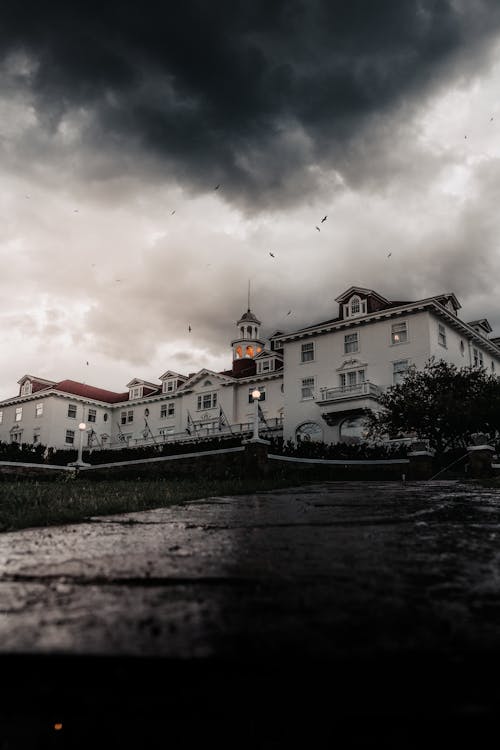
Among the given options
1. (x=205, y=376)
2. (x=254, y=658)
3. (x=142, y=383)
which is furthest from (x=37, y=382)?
(x=254, y=658)

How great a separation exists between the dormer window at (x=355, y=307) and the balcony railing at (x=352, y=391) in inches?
223

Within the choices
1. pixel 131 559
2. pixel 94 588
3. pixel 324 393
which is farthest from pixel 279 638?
pixel 324 393

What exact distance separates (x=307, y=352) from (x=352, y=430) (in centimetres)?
781

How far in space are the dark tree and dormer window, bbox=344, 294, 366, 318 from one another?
501 inches

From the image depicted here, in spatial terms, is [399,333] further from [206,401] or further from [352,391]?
[206,401]

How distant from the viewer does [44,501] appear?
751 centimetres

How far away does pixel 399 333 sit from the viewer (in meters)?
36.9

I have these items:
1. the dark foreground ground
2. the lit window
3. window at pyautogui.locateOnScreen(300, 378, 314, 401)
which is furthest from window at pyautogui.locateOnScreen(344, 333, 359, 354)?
the dark foreground ground

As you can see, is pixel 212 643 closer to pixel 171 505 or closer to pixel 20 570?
pixel 20 570

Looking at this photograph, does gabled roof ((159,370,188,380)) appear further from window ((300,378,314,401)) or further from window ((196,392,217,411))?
window ((300,378,314,401))

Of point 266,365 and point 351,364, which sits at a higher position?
point 266,365

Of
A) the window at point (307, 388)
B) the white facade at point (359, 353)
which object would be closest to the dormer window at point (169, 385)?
the white facade at point (359, 353)

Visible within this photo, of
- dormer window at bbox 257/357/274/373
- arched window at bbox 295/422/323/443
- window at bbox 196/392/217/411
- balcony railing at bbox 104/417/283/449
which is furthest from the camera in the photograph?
window at bbox 196/392/217/411

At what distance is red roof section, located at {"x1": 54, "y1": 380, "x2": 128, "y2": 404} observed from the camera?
5694cm
